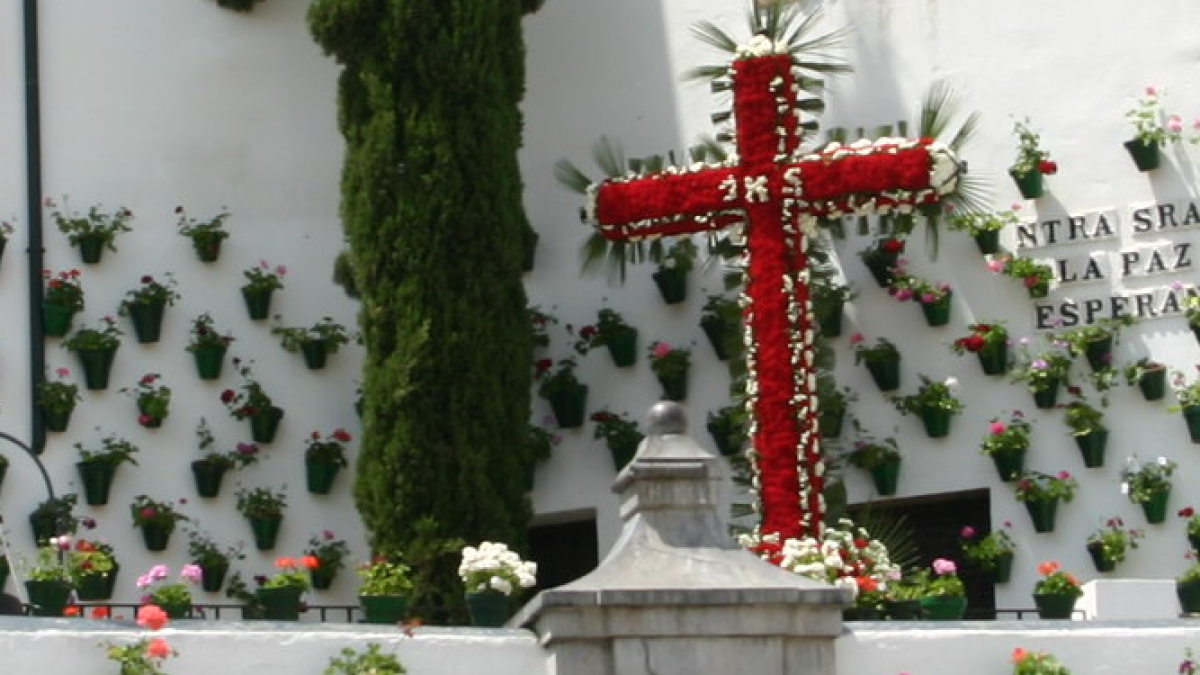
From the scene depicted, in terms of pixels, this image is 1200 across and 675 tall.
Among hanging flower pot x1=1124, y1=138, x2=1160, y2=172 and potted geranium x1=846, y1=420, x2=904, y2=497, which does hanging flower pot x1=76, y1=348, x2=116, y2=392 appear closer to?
potted geranium x1=846, y1=420, x2=904, y2=497

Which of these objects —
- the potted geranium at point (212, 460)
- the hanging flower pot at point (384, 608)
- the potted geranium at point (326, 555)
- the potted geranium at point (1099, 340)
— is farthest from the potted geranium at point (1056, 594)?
the potted geranium at point (212, 460)

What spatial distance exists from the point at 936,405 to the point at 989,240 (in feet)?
3.22

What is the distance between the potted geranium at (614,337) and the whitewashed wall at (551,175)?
12 centimetres

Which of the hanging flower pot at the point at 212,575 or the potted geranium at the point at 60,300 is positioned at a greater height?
the potted geranium at the point at 60,300

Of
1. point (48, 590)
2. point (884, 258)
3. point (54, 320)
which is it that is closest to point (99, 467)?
point (54, 320)

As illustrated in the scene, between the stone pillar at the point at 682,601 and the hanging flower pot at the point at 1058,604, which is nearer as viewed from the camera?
the stone pillar at the point at 682,601

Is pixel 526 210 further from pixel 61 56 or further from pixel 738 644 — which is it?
pixel 738 644

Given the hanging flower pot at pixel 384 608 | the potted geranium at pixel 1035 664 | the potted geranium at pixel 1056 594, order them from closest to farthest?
1. the potted geranium at pixel 1035 664
2. the potted geranium at pixel 1056 594
3. the hanging flower pot at pixel 384 608

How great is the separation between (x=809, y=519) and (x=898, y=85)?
315 cm

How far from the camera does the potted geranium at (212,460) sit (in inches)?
678

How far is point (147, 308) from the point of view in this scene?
1745 cm

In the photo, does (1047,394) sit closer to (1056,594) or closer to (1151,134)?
(1151,134)

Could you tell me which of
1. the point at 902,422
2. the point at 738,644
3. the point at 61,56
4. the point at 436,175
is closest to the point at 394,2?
the point at 436,175

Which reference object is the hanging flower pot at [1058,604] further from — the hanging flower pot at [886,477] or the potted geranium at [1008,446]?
the hanging flower pot at [886,477]
